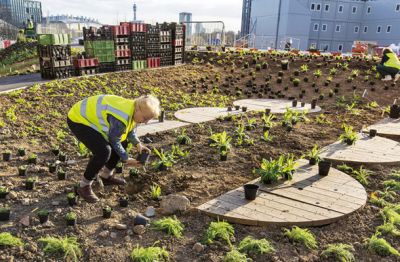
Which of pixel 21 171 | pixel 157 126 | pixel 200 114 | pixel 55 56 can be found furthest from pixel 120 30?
pixel 21 171

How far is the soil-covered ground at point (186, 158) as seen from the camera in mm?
3570

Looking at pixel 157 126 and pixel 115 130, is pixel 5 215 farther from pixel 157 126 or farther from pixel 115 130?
pixel 157 126

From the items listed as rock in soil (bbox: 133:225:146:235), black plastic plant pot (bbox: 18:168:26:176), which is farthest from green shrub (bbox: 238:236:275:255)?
black plastic plant pot (bbox: 18:168:26:176)

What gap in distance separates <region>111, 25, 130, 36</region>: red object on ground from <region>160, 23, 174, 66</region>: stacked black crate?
185 cm

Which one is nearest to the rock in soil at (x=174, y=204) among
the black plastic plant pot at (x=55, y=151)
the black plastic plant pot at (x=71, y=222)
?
the black plastic plant pot at (x=71, y=222)

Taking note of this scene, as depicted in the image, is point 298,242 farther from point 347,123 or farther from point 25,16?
point 25,16

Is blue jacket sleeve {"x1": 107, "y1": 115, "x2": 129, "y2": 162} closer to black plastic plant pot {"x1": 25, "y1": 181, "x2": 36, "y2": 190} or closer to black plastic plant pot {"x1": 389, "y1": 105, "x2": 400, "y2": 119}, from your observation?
black plastic plant pot {"x1": 25, "y1": 181, "x2": 36, "y2": 190}

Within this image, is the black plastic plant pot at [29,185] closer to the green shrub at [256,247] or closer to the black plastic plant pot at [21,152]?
the black plastic plant pot at [21,152]

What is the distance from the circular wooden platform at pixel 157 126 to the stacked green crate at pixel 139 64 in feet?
20.4

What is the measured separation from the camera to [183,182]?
4922 mm

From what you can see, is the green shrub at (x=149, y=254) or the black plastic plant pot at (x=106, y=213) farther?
the black plastic plant pot at (x=106, y=213)

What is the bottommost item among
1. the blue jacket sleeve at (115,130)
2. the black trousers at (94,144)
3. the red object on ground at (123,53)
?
the black trousers at (94,144)

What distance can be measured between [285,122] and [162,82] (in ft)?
19.9

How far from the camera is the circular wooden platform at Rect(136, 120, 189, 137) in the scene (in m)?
7.62
